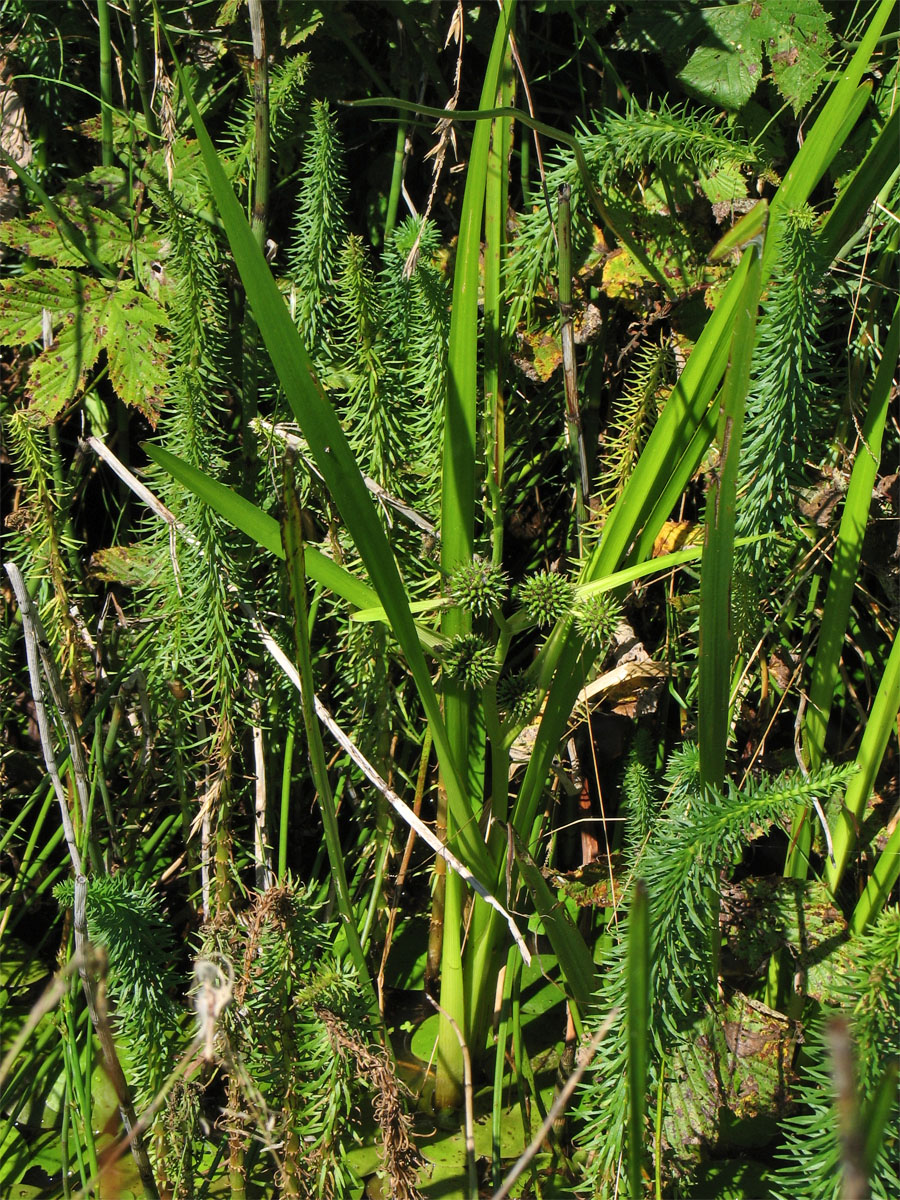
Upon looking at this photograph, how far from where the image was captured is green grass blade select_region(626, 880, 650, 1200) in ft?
1.92

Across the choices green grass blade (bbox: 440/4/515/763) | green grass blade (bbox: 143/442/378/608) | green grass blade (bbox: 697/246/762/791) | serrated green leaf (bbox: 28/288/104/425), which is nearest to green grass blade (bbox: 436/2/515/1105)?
green grass blade (bbox: 440/4/515/763)

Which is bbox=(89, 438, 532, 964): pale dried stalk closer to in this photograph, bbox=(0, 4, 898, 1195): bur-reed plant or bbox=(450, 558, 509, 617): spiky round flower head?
bbox=(0, 4, 898, 1195): bur-reed plant

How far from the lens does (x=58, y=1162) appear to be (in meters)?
1.19

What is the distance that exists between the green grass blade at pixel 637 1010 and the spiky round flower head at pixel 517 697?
0.37m

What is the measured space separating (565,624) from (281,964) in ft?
1.41

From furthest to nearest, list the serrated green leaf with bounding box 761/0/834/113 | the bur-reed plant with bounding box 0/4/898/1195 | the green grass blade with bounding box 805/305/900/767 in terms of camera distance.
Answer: the serrated green leaf with bounding box 761/0/834/113, the green grass blade with bounding box 805/305/900/767, the bur-reed plant with bounding box 0/4/898/1195

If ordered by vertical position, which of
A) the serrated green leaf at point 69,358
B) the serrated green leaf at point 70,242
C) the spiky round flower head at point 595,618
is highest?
the serrated green leaf at point 70,242

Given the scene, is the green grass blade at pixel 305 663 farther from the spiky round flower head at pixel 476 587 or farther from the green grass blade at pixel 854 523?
the green grass blade at pixel 854 523

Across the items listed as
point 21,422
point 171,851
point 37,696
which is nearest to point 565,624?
point 37,696

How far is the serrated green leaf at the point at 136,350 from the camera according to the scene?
1.27 m

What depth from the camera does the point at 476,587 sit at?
0.93 m

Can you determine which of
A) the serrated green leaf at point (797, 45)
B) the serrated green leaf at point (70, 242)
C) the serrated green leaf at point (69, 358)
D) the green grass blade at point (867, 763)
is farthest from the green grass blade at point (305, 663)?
the serrated green leaf at point (797, 45)

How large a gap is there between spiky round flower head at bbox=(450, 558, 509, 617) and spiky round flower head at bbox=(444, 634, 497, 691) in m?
0.03

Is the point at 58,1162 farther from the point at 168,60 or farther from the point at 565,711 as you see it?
the point at 168,60
